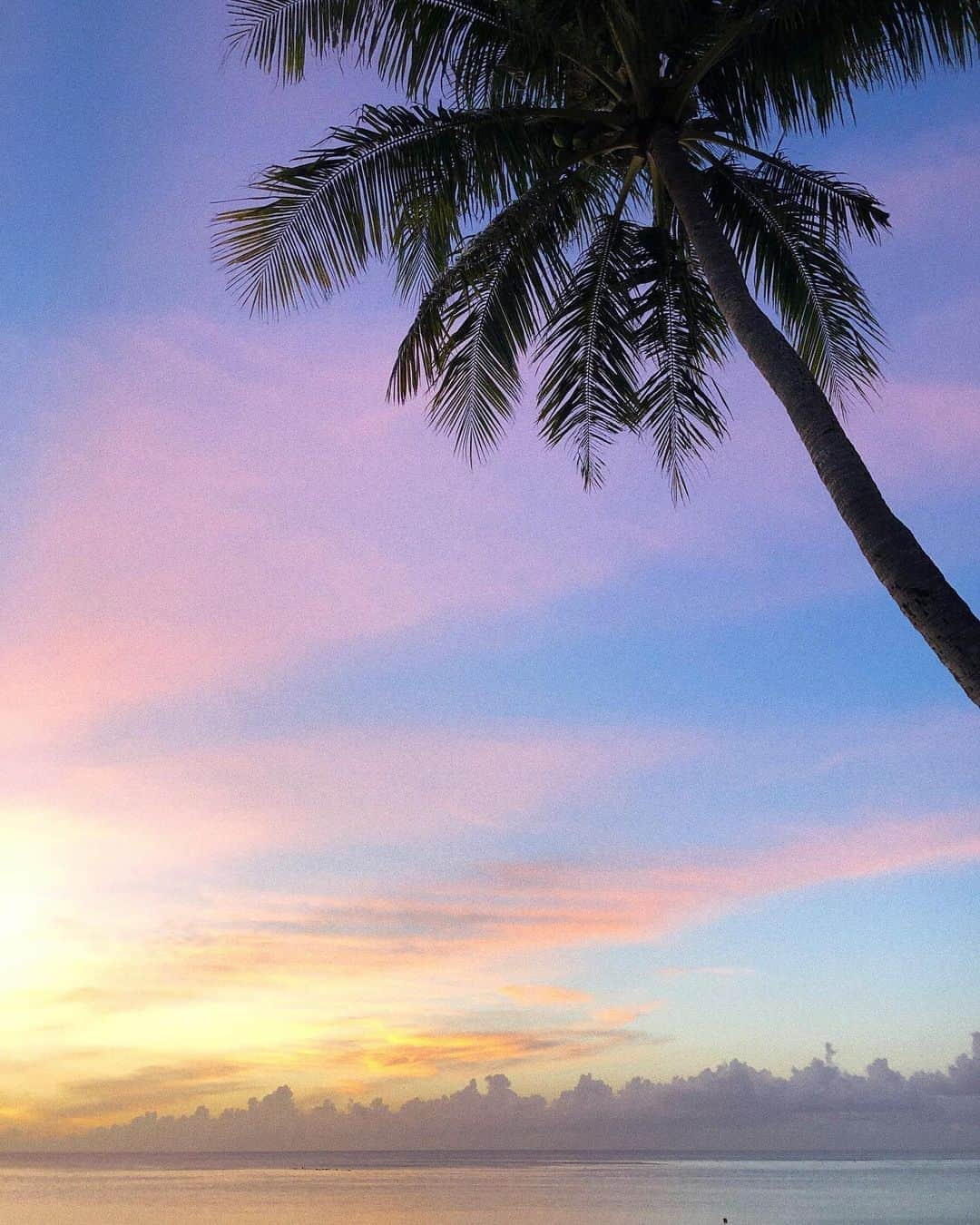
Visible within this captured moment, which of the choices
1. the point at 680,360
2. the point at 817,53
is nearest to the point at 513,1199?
the point at 680,360

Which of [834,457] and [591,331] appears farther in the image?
[591,331]

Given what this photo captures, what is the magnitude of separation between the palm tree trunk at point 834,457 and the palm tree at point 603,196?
0.03m

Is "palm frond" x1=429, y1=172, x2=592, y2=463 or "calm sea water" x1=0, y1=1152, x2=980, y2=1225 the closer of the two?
"palm frond" x1=429, y1=172, x2=592, y2=463

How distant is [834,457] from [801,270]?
14.5ft

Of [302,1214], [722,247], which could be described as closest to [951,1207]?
[302,1214]

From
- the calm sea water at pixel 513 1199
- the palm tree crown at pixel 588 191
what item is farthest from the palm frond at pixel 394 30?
the calm sea water at pixel 513 1199

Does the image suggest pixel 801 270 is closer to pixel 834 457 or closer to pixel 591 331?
pixel 591 331

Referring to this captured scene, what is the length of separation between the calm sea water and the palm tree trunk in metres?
37.1

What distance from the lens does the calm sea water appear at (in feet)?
136

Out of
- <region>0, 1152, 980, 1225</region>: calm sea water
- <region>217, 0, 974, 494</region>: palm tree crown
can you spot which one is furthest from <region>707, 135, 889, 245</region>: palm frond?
<region>0, 1152, 980, 1225</region>: calm sea water

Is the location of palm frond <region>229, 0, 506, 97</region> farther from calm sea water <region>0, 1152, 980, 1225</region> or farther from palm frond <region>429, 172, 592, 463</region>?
calm sea water <region>0, 1152, 980, 1225</region>

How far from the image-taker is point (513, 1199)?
52.2m

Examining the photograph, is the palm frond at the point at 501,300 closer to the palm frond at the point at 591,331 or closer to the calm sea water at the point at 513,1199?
the palm frond at the point at 591,331

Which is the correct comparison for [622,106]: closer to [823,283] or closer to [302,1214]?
[823,283]
